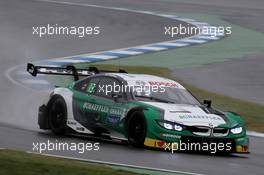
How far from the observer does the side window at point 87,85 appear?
15.9 m

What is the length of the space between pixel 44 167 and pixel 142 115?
341 cm

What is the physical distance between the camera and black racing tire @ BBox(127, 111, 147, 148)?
1444 centimetres

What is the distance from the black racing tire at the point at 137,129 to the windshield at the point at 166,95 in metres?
0.55

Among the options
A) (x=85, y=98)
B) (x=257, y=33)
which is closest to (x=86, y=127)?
(x=85, y=98)

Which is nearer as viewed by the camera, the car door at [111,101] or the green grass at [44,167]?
the green grass at [44,167]

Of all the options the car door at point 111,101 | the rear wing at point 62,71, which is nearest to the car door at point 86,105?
the car door at point 111,101

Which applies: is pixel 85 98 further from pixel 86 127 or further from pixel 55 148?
pixel 55 148

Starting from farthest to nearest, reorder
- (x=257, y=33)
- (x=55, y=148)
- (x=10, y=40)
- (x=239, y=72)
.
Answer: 1. (x=257, y=33)
2. (x=10, y=40)
3. (x=239, y=72)
4. (x=55, y=148)

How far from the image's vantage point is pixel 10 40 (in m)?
29.3

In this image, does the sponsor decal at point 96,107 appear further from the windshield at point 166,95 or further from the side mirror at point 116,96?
the windshield at point 166,95

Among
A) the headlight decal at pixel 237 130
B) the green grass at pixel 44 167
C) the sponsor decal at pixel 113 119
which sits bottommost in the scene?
the green grass at pixel 44 167

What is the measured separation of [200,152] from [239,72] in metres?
11.0

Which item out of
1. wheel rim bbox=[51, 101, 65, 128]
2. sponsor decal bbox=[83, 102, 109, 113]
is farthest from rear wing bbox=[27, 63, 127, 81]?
sponsor decal bbox=[83, 102, 109, 113]

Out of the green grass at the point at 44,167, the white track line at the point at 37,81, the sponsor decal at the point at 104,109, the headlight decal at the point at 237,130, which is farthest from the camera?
the white track line at the point at 37,81
